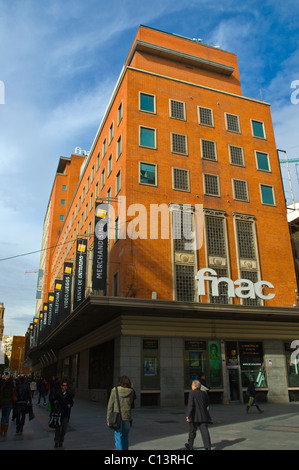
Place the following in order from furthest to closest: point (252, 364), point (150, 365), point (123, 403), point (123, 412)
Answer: point (252, 364) → point (150, 365) → point (123, 403) → point (123, 412)

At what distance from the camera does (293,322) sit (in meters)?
27.3

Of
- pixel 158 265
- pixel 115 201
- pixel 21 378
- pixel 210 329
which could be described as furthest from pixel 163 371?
pixel 115 201

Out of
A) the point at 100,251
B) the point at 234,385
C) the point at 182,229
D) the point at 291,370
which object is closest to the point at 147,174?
the point at 182,229

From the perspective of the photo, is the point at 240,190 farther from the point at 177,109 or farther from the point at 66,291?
the point at 66,291

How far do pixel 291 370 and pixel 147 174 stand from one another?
17.1 meters

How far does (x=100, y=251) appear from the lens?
25109 millimetres

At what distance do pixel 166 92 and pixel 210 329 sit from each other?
19.5 meters

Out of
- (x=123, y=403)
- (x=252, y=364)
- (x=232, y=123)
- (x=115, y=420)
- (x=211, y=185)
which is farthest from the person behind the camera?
(x=232, y=123)

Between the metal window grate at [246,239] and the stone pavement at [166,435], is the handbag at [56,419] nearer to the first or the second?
the stone pavement at [166,435]

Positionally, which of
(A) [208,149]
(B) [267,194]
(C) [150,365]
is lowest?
(C) [150,365]

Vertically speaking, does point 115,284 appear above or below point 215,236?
below

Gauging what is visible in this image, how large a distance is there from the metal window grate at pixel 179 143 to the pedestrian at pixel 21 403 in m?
21.0

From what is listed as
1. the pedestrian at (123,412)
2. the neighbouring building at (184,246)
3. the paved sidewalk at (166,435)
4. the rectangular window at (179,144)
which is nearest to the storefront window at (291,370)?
the neighbouring building at (184,246)

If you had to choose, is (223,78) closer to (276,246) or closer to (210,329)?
(276,246)
